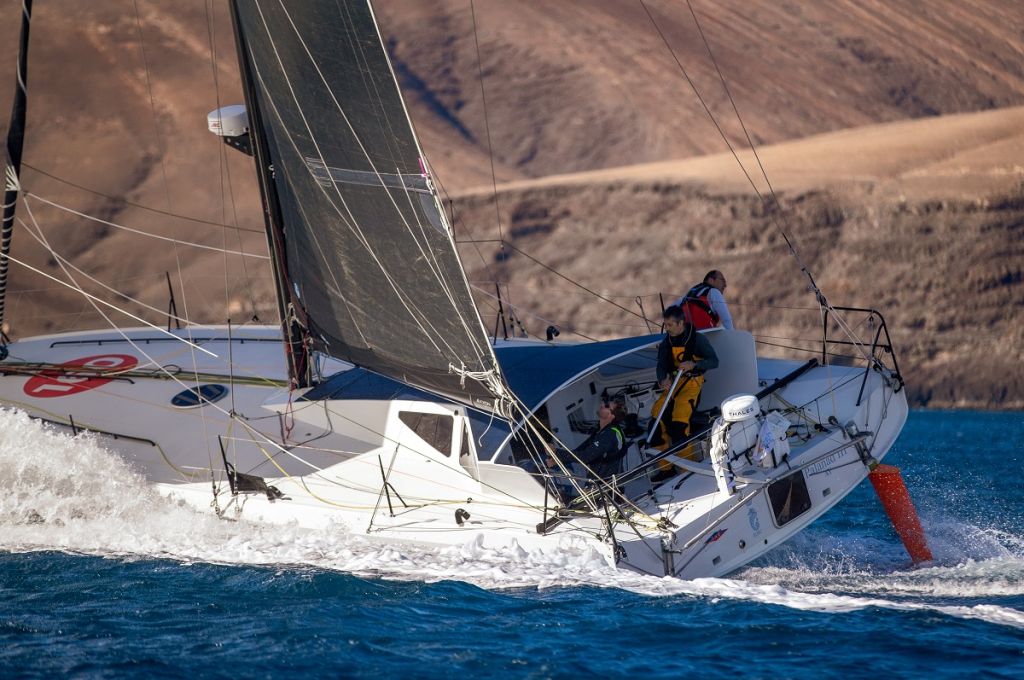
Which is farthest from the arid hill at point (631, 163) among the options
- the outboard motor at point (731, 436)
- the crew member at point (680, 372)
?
the outboard motor at point (731, 436)

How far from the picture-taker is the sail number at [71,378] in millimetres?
10367

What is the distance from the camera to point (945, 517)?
1027cm

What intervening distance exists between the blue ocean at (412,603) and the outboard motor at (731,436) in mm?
698

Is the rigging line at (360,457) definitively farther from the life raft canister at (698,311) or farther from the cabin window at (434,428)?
the life raft canister at (698,311)

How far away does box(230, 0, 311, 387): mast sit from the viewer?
9.03m

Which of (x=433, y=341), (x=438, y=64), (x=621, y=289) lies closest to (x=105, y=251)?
(x=621, y=289)

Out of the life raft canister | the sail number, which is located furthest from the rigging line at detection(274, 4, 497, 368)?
the sail number

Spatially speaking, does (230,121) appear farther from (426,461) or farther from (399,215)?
(426,461)

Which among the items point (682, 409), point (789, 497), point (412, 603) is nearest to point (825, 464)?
point (789, 497)

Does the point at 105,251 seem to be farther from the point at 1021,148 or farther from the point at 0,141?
the point at 1021,148

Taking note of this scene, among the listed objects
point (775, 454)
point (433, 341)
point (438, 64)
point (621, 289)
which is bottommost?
point (621, 289)

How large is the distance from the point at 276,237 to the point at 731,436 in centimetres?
380

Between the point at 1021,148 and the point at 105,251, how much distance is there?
21.5 meters

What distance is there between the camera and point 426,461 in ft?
27.8
